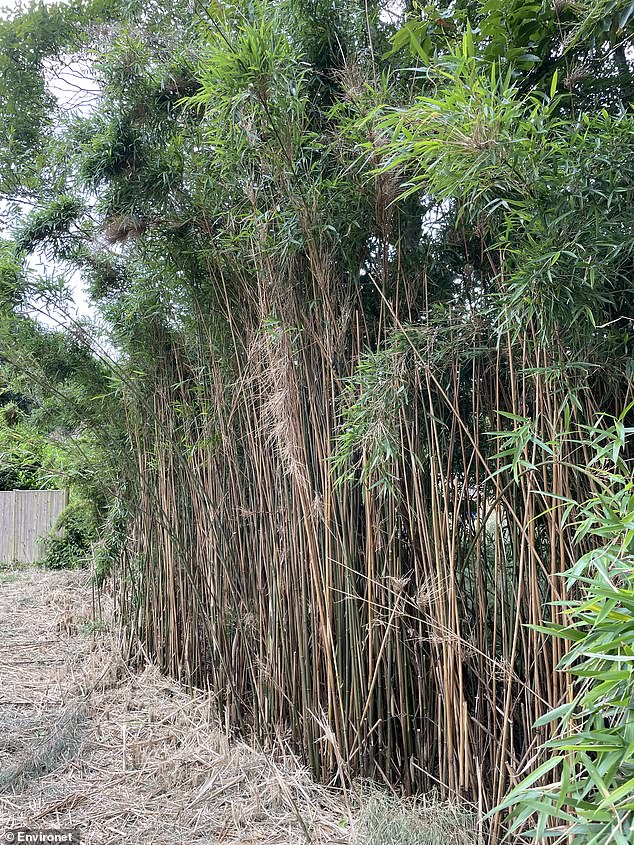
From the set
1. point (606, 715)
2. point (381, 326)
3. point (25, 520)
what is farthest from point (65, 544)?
point (606, 715)

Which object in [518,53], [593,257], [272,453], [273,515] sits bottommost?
[273,515]

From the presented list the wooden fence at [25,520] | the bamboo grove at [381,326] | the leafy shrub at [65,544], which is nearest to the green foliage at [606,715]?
the bamboo grove at [381,326]

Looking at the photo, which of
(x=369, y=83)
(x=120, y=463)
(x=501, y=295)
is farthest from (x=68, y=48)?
(x=501, y=295)

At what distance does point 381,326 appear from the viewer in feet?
6.18

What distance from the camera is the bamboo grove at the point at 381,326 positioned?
1.27m

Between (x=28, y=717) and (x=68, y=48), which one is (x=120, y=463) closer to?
(x=28, y=717)

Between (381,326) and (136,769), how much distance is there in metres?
1.85

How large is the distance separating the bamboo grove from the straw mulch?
132 millimetres

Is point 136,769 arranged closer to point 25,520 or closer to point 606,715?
point 606,715

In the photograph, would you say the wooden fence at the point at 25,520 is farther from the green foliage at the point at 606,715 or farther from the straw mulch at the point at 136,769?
the green foliage at the point at 606,715

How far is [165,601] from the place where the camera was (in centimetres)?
308

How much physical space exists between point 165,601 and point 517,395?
221cm

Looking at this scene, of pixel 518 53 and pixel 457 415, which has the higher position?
pixel 518 53

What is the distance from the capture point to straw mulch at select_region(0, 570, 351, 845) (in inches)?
71.7
